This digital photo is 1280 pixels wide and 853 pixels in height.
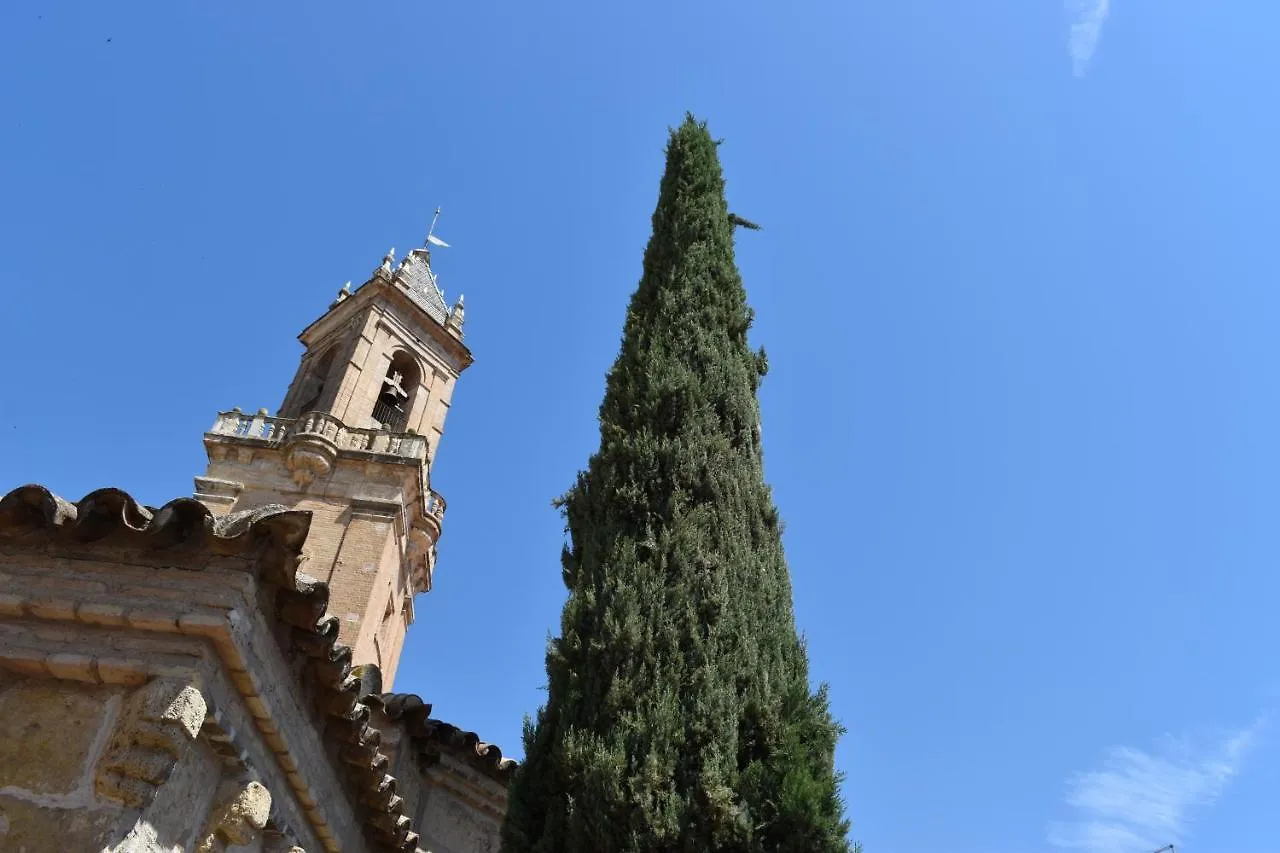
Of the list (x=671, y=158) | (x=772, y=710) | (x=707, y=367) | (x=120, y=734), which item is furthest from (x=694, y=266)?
(x=120, y=734)

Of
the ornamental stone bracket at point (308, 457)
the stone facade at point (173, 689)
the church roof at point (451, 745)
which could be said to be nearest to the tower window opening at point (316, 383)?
the ornamental stone bracket at point (308, 457)

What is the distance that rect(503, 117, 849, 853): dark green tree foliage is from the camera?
5.74m

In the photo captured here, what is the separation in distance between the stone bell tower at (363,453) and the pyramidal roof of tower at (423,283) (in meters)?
0.19

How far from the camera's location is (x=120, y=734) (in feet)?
15.1

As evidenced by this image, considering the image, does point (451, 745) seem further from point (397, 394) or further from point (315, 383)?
point (315, 383)

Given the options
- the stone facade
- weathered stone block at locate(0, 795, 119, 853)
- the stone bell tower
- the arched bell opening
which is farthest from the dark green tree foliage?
the arched bell opening

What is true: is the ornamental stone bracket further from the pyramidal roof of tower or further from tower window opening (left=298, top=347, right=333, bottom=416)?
the pyramidal roof of tower

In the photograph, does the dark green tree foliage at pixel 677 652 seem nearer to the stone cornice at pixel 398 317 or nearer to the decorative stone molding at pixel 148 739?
the decorative stone molding at pixel 148 739

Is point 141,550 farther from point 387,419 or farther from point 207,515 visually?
point 387,419

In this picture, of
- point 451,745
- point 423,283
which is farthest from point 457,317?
point 451,745

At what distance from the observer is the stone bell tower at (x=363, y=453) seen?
19125mm

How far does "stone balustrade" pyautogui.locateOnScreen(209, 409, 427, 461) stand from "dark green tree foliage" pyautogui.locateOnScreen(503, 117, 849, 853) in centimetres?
1226

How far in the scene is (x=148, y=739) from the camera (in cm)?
457

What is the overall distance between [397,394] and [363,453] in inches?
135
